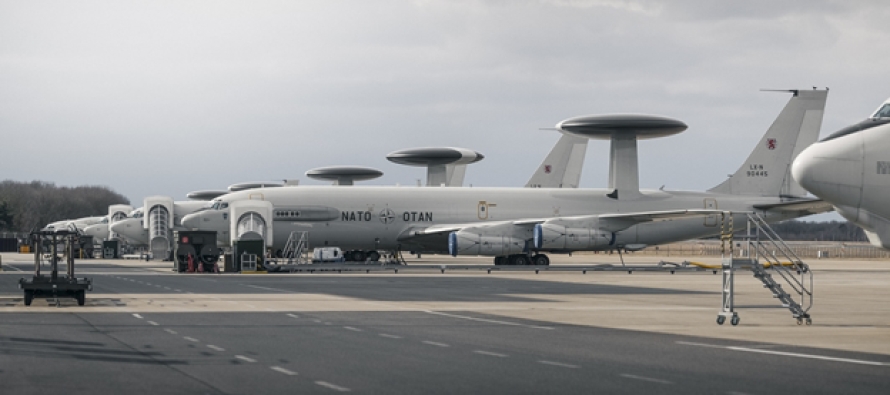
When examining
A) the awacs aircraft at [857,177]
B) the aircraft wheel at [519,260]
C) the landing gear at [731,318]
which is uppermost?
the awacs aircraft at [857,177]

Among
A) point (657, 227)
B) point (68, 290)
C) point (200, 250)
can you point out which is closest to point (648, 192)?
point (657, 227)

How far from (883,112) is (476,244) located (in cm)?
4728

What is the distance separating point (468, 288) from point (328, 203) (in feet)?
94.2

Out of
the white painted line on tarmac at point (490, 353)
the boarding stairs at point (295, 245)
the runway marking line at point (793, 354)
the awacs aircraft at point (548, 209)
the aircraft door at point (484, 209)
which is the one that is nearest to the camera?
the runway marking line at point (793, 354)

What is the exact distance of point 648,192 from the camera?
78.1 meters

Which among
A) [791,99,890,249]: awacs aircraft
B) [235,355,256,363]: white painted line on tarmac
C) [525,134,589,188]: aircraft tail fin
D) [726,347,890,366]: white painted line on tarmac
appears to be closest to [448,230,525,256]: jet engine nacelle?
[525,134,589,188]: aircraft tail fin

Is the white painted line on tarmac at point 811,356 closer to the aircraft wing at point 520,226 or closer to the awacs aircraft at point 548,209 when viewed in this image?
the awacs aircraft at point 548,209

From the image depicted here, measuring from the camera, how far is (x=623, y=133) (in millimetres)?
77062

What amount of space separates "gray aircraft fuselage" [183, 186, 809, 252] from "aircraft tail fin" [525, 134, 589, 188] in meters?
34.0

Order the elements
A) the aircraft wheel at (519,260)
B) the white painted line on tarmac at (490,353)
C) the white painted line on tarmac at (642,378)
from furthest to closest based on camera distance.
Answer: the aircraft wheel at (519,260), the white painted line on tarmac at (490,353), the white painted line on tarmac at (642,378)

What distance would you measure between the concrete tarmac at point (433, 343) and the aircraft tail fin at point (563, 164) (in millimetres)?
71417

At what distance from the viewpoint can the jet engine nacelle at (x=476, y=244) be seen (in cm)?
6919

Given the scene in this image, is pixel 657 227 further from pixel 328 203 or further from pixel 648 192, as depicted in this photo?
pixel 328 203

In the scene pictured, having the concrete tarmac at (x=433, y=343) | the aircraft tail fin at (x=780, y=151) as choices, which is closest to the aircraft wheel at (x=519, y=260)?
the aircraft tail fin at (x=780, y=151)
